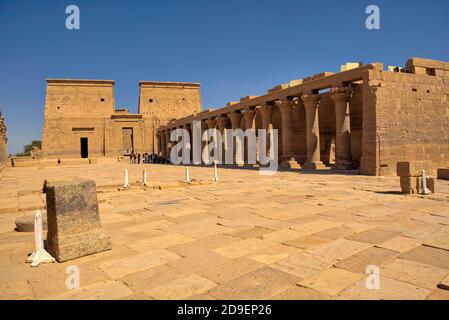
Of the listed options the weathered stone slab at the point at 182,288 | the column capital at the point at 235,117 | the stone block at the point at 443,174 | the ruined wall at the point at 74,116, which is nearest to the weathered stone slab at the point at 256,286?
the weathered stone slab at the point at 182,288

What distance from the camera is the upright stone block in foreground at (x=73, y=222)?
147 inches

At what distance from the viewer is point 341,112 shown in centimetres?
1543

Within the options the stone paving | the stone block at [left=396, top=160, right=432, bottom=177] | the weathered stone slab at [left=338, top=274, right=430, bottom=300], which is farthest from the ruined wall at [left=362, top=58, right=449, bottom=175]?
the weathered stone slab at [left=338, top=274, right=430, bottom=300]

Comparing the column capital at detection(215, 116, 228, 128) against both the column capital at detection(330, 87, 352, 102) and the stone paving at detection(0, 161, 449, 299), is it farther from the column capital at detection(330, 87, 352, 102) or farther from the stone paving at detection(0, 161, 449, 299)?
the stone paving at detection(0, 161, 449, 299)

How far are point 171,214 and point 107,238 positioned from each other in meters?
2.15

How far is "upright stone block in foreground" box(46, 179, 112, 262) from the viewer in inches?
147

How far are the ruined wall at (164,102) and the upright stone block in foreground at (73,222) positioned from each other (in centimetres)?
3928

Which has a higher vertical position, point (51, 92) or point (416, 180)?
point (51, 92)

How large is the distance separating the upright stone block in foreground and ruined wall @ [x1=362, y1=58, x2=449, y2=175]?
38.1ft

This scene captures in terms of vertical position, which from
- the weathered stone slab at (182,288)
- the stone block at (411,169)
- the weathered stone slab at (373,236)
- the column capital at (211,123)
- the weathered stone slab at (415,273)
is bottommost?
the weathered stone slab at (182,288)

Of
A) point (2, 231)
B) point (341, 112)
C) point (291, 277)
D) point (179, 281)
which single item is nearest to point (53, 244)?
point (179, 281)

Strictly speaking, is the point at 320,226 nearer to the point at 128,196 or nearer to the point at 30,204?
the point at 128,196

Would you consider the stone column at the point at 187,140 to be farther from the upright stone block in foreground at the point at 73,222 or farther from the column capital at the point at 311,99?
the upright stone block in foreground at the point at 73,222

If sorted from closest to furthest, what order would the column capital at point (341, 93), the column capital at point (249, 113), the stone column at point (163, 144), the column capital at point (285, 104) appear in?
1. the column capital at point (341, 93)
2. the column capital at point (285, 104)
3. the column capital at point (249, 113)
4. the stone column at point (163, 144)
